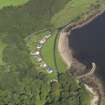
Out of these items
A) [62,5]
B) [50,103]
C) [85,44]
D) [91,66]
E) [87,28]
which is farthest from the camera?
[62,5]

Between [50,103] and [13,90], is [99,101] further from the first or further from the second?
[13,90]

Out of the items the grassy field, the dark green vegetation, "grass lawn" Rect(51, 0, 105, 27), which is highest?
the grassy field

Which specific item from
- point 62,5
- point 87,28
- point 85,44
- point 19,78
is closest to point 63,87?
point 19,78

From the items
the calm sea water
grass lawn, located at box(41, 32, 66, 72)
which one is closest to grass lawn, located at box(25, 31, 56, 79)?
grass lawn, located at box(41, 32, 66, 72)

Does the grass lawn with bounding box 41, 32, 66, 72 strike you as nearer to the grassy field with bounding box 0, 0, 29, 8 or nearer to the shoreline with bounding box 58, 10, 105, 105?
the shoreline with bounding box 58, 10, 105, 105

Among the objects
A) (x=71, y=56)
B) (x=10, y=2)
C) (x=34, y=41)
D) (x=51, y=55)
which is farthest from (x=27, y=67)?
(x=10, y=2)

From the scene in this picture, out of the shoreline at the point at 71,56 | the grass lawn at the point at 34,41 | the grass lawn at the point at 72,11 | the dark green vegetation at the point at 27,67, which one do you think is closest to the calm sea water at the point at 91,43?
the shoreline at the point at 71,56
